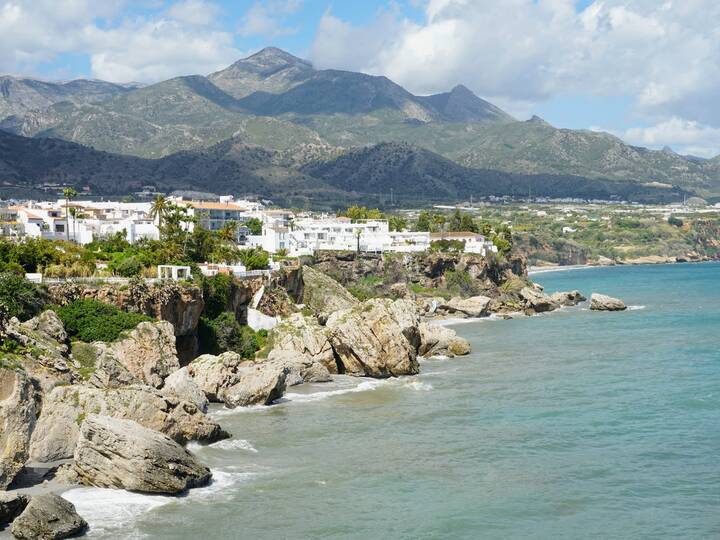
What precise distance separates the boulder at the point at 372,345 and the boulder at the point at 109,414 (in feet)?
61.2

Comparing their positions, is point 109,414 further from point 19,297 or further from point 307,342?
point 307,342

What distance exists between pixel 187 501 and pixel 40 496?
4837 millimetres

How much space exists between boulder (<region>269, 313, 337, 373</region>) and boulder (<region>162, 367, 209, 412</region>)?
1074 cm

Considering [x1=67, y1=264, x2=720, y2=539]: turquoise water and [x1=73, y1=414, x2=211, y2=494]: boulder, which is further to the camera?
[x1=73, y1=414, x2=211, y2=494]: boulder

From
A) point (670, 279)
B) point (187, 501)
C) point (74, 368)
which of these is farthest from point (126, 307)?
point (670, 279)

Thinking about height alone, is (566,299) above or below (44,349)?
below

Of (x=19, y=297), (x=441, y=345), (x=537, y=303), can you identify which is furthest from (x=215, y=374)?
(x=537, y=303)

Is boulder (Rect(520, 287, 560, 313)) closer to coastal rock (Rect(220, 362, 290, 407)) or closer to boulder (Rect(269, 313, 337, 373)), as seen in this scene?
boulder (Rect(269, 313, 337, 373))

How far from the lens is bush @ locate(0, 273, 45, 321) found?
45.1 m

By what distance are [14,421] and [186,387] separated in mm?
11501

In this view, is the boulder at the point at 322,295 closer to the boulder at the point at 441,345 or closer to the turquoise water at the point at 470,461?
the boulder at the point at 441,345

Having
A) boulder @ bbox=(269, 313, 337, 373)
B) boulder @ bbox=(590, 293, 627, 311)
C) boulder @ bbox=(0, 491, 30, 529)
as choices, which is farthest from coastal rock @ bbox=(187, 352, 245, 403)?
boulder @ bbox=(590, 293, 627, 311)

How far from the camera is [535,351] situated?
65562 millimetres

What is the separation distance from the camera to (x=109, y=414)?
34625mm
